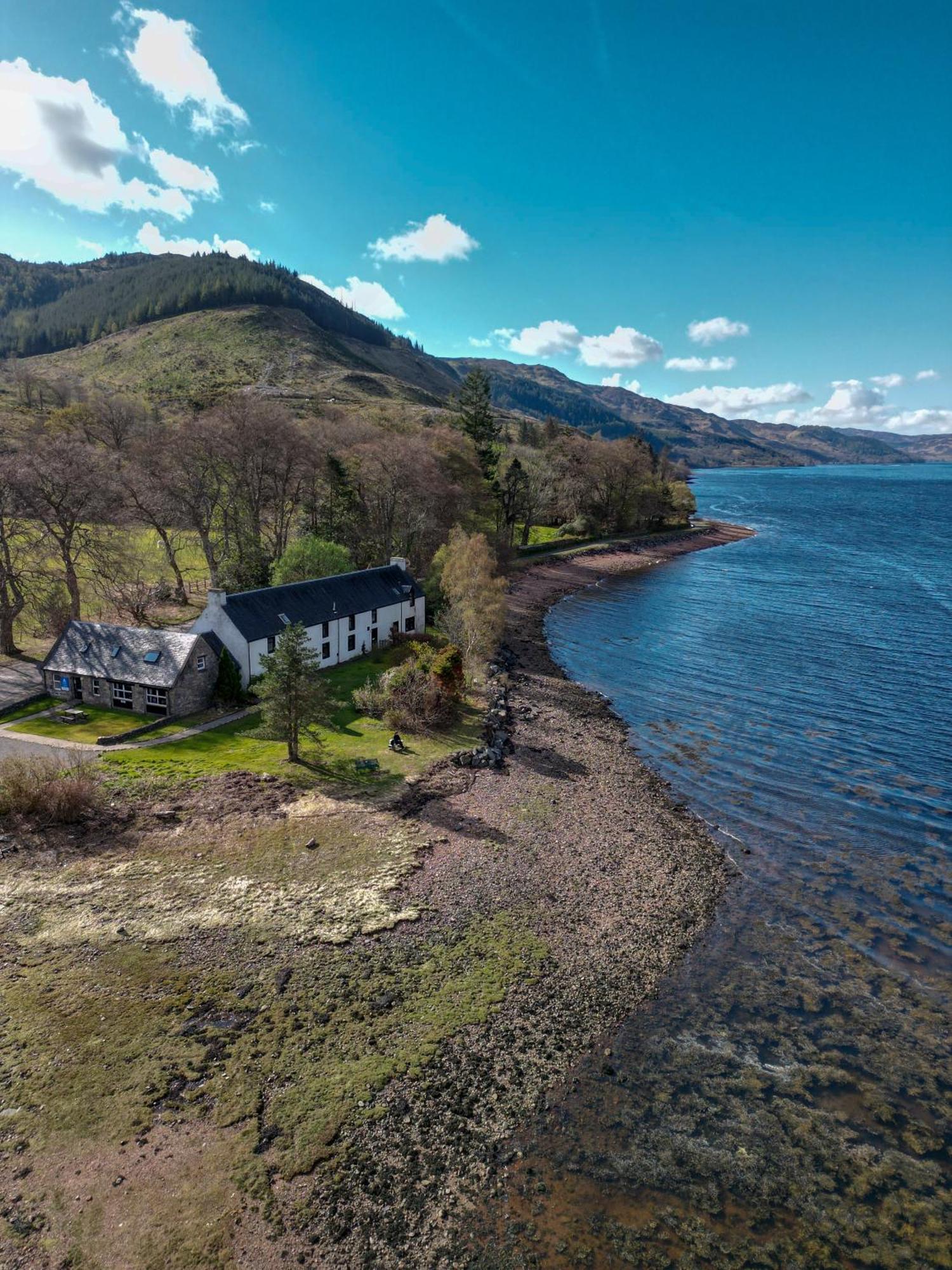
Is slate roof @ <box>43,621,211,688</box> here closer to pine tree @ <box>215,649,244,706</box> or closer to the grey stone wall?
the grey stone wall

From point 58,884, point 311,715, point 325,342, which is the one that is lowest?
point 58,884

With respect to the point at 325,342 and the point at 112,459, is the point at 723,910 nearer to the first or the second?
the point at 112,459

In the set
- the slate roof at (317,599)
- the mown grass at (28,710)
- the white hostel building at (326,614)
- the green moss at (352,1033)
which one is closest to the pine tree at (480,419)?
the slate roof at (317,599)

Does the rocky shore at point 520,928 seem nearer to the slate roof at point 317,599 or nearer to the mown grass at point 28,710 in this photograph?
the slate roof at point 317,599

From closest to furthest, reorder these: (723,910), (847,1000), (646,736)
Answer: (847,1000) < (723,910) < (646,736)

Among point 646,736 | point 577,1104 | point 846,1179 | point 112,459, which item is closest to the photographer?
point 846,1179

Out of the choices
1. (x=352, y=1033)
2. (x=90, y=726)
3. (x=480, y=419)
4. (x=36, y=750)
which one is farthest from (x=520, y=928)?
(x=480, y=419)

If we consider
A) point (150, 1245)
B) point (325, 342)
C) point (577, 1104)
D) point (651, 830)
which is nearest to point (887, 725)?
point (651, 830)
